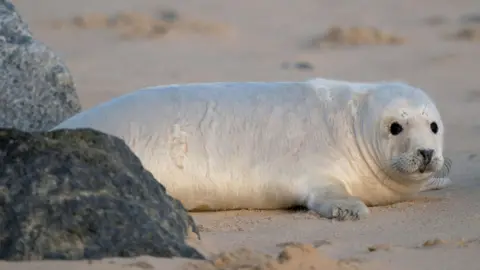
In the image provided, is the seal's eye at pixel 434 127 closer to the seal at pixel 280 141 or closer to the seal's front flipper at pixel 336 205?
the seal at pixel 280 141

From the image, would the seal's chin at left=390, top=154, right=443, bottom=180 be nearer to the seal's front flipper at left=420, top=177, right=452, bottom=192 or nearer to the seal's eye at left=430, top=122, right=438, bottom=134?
the seal's eye at left=430, top=122, right=438, bottom=134

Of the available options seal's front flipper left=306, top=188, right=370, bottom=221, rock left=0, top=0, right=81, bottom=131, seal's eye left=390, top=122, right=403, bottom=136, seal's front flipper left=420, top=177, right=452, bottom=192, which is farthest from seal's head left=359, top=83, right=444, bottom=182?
rock left=0, top=0, right=81, bottom=131

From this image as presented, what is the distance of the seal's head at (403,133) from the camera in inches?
255

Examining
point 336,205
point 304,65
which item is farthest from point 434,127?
point 304,65

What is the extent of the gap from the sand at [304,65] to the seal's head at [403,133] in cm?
24

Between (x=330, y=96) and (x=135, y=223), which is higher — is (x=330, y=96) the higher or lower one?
the higher one

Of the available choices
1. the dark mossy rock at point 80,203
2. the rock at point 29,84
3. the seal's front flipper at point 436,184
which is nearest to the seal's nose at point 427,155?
the seal's front flipper at point 436,184

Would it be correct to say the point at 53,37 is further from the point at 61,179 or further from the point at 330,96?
the point at 61,179

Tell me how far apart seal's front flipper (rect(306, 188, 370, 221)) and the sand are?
0.30ft

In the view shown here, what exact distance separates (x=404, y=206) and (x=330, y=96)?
794 mm

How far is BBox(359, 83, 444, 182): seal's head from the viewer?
648 centimetres

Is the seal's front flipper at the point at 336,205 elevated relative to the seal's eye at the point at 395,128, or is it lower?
lower

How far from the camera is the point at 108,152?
499 cm

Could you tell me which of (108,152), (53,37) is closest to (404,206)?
(108,152)
